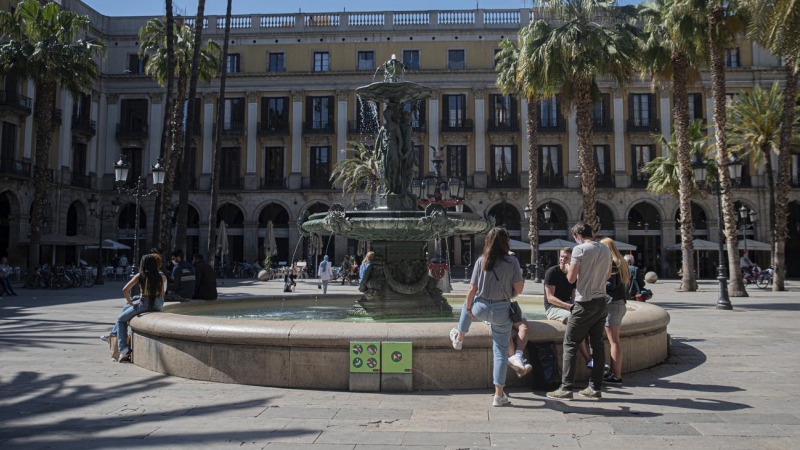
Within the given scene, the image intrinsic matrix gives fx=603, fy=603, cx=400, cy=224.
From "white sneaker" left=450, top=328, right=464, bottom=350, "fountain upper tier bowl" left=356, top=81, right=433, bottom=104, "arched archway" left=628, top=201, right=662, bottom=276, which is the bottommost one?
"white sneaker" left=450, top=328, right=464, bottom=350

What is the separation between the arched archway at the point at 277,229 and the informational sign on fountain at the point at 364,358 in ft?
115

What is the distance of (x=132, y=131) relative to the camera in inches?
1626

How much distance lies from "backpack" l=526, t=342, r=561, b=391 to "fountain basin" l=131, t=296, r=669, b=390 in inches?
A: 5.9

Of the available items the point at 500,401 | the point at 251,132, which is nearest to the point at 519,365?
the point at 500,401

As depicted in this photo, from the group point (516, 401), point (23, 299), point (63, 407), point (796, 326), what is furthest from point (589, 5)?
point (23, 299)

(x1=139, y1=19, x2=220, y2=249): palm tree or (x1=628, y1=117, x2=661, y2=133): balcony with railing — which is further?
(x1=628, y1=117, x2=661, y2=133): balcony with railing

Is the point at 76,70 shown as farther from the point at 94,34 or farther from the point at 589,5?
the point at 589,5

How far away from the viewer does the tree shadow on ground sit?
4555 millimetres

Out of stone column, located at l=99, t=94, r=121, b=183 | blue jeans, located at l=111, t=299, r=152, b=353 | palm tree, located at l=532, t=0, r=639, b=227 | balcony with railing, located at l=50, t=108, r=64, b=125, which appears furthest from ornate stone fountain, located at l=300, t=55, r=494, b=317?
stone column, located at l=99, t=94, r=121, b=183

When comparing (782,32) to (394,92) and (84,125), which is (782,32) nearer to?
(394,92)

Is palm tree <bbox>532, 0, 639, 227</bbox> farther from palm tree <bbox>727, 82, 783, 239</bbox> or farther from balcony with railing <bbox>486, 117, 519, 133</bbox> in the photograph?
balcony with railing <bbox>486, 117, 519, 133</bbox>

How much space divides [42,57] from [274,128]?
1695 centimetres

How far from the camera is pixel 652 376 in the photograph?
22.4ft

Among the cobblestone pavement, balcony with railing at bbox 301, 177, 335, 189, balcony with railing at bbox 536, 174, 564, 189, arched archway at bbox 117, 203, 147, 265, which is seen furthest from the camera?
arched archway at bbox 117, 203, 147, 265
